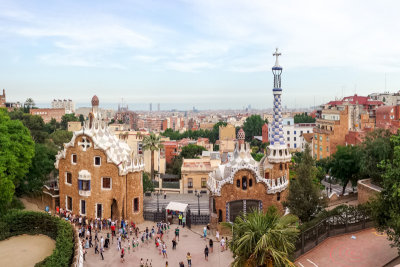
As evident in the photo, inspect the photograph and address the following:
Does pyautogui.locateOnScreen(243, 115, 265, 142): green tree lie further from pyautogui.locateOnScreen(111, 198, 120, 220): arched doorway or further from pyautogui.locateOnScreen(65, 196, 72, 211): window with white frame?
pyautogui.locateOnScreen(65, 196, 72, 211): window with white frame

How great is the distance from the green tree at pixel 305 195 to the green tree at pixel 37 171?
25603mm

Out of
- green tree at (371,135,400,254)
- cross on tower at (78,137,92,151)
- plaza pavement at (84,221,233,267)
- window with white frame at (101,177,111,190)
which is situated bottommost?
plaza pavement at (84,221,233,267)

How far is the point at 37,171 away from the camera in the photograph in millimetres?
37250

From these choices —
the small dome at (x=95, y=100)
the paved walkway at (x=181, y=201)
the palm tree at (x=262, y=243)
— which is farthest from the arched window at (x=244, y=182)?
the small dome at (x=95, y=100)

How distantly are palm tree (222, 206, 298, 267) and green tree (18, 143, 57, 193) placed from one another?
90.9 feet

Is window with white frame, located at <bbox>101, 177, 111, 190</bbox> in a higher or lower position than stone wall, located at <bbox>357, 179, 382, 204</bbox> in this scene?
higher

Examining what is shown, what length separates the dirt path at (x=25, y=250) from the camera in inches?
888

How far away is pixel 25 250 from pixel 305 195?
19.4 metres

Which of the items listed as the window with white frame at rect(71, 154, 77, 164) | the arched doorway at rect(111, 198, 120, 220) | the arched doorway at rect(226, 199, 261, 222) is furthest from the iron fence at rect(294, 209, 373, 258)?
the window with white frame at rect(71, 154, 77, 164)

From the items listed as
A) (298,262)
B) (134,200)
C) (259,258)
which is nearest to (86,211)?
(134,200)

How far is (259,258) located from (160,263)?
1085 centimetres

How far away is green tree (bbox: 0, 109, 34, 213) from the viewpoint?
29516mm

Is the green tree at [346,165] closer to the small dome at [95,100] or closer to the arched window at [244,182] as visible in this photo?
the arched window at [244,182]

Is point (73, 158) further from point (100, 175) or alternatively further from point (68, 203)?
point (68, 203)
